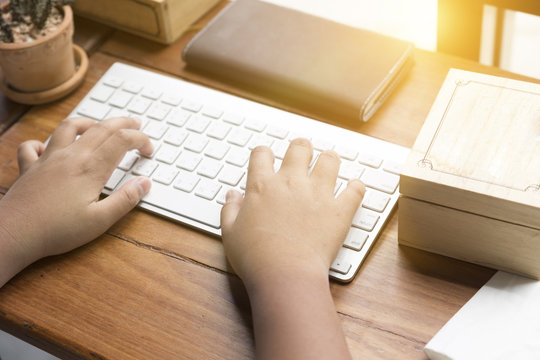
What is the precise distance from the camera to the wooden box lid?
51 cm

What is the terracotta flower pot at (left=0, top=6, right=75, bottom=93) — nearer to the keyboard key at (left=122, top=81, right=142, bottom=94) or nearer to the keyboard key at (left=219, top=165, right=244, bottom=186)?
the keyboard key at (left=122, top=81, right=142, bottom=94)

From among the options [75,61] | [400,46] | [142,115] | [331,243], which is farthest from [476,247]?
[75,61]

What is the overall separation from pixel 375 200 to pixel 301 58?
0.84 feet

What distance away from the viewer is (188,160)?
27.9 inches

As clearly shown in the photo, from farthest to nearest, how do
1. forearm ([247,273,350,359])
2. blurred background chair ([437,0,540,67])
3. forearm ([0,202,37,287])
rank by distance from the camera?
blurred background chair ([437,0,540,67]) < forearm ([0,202,37,287]) < forearm ([247,273,350,359])

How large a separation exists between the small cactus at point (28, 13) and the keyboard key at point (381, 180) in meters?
0.47

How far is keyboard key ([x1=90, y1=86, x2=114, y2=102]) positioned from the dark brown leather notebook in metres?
0.12

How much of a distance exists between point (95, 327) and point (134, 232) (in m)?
0.12

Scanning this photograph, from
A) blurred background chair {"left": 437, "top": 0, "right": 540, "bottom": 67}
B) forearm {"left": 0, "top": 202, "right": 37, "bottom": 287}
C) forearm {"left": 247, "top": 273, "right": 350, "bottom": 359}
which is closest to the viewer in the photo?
forearm {"left": 247, "top": 273, "right": 350, "bottom": 359}

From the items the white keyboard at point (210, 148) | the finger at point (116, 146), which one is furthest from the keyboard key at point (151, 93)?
the finger at point (116, 146)

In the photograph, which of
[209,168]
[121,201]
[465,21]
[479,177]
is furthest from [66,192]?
[465,21]

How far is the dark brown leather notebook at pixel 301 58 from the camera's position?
75 cm

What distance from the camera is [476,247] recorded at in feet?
1.90

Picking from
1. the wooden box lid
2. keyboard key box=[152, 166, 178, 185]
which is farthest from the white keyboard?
the wooden box lid
